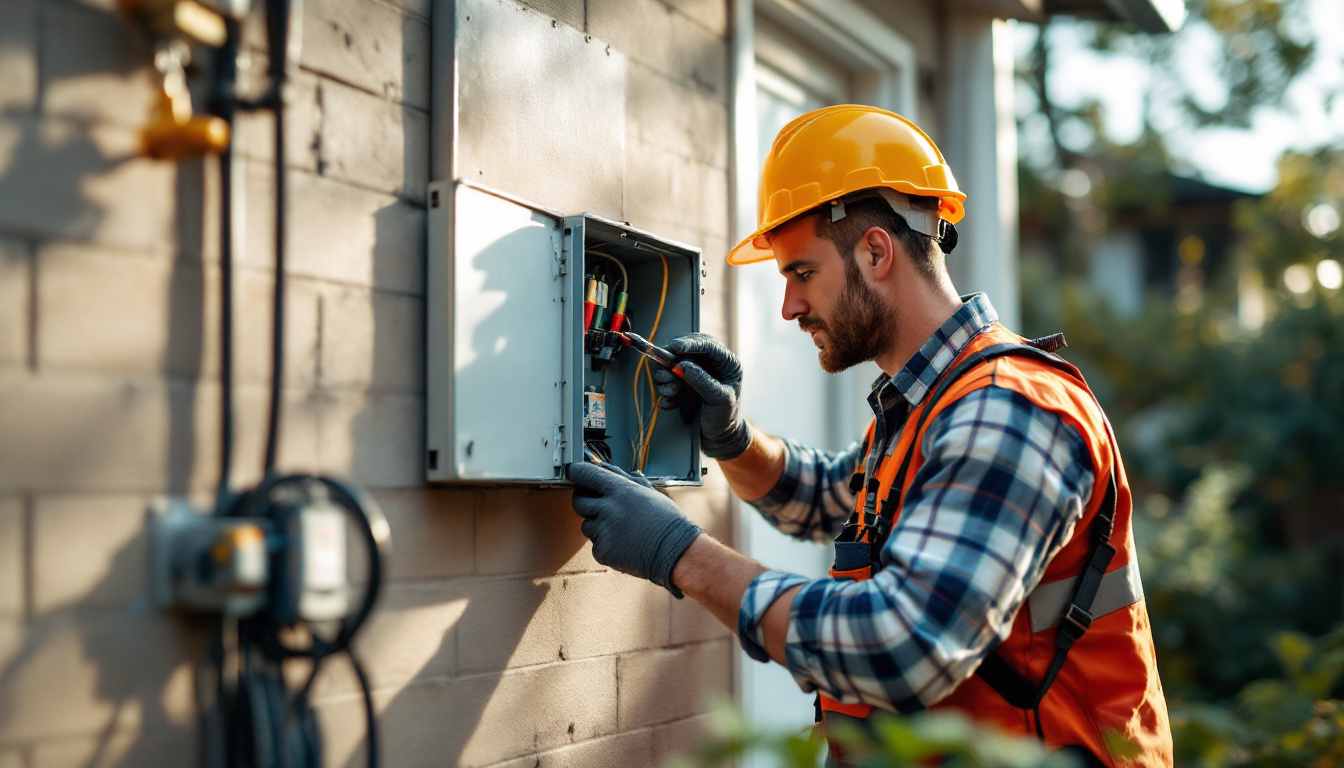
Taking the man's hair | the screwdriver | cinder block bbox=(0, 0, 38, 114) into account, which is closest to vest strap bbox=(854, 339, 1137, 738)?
the man's hair

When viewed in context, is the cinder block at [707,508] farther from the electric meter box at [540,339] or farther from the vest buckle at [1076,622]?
the vest buckle at [1076,622]

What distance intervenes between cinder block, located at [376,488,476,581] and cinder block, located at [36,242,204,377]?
0.46 meters

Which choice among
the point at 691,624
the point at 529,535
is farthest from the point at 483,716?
the point at 691,624

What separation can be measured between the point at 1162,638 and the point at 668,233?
25.2 ft

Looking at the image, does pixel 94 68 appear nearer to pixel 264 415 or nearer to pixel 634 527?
pixel 264 415

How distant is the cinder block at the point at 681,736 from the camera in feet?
8.40

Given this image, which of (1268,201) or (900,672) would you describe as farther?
(1268,201)

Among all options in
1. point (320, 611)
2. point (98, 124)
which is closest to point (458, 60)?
point (98, 124)

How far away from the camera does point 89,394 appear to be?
143 centimetres

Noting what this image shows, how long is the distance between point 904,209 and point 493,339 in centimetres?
93

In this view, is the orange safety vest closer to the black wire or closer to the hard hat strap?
the hard hat strap

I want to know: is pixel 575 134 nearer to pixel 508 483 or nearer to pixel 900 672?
pixel 508 483

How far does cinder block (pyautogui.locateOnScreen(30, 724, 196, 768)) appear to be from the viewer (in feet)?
4.52

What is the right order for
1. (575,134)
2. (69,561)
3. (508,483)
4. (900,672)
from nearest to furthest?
(69,561), (900,672), (508,483), (575,134)
